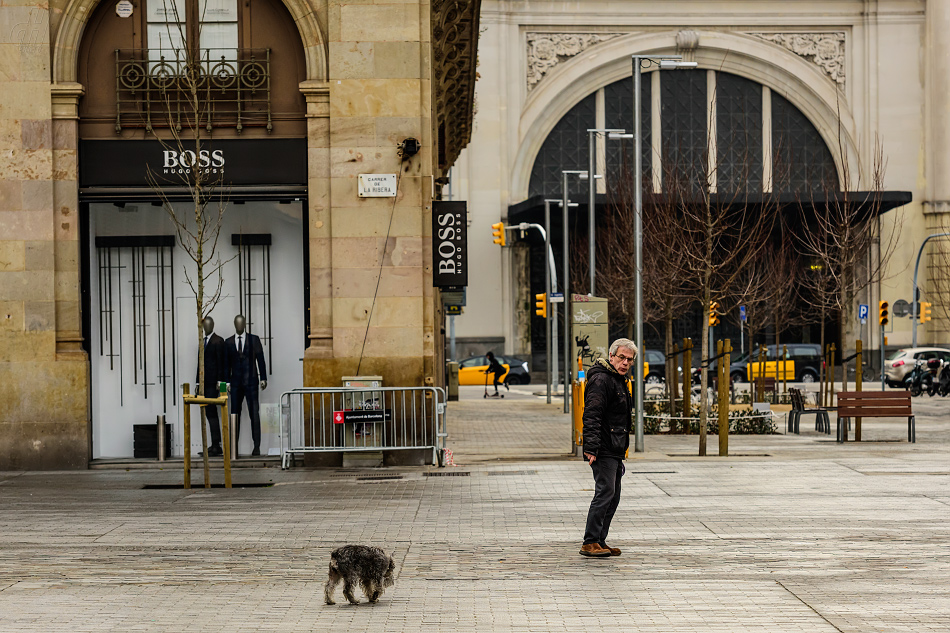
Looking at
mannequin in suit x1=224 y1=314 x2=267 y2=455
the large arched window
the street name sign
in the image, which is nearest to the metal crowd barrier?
mannequin in suit x1=224 y1=314 x2=267 y2=455

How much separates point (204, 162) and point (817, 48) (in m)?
44.7

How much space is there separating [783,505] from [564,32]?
147 feet

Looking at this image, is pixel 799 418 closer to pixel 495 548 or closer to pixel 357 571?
pixel 495 548

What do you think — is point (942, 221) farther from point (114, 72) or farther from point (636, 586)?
point (636, 586)

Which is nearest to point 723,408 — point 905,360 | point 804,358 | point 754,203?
point 905,360

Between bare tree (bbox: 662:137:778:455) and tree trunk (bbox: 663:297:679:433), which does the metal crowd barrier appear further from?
tree trunk (bbox: 663:297:679:433)

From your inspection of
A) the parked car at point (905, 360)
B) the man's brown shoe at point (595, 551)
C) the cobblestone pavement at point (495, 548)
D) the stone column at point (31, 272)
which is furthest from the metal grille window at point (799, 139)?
the man's brown shoe at point (595, 551)

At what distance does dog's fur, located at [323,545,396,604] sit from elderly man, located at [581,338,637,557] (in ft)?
6.79

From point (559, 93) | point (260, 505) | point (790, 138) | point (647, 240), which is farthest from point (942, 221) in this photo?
point (260, 505)

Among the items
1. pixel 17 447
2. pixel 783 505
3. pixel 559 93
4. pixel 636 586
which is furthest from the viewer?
pixel 559 93

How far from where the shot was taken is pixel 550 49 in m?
54.0

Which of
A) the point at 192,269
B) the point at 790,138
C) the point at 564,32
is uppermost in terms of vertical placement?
the point at 564,32

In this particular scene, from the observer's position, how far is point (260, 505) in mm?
11914

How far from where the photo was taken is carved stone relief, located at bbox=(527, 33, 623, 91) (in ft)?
177
